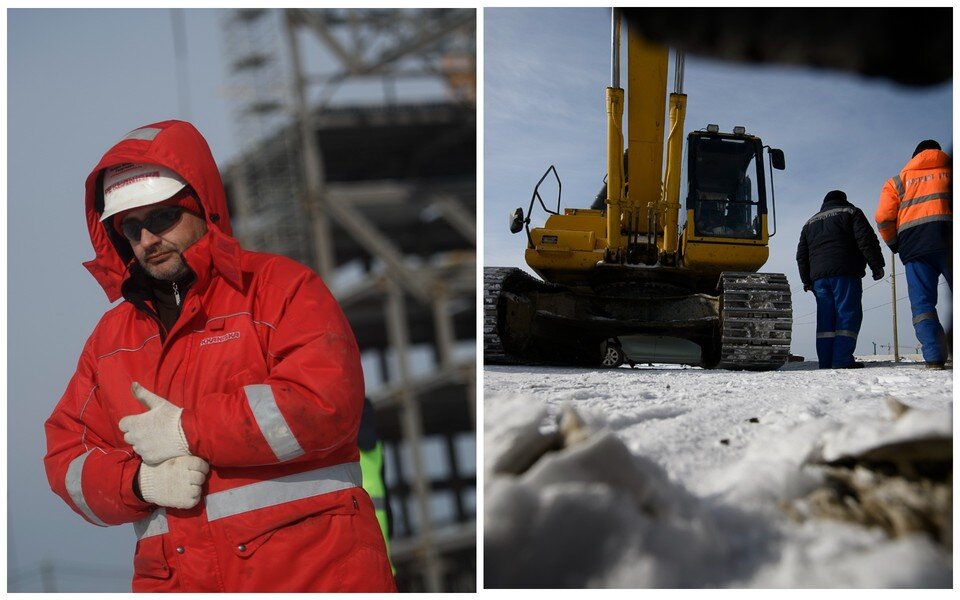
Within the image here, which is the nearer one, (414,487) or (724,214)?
(724,214)

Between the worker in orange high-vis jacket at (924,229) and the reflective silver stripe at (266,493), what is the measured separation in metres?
1.88

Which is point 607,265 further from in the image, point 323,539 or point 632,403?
point 323,539

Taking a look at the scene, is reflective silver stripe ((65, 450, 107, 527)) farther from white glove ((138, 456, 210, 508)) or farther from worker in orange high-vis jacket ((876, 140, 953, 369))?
worker in orange high-vis jacket ((876, 140, 953, 369))

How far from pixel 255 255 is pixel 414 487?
6.77 meters

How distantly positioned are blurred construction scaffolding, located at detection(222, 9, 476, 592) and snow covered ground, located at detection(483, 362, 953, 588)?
167cm

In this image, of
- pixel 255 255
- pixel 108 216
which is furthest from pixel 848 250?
pixel 108 216

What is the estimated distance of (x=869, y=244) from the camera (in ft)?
11.6

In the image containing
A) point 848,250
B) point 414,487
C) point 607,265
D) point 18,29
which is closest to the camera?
point 18,29

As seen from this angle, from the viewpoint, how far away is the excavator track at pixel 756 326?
4730mm

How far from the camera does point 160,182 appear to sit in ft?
6.80

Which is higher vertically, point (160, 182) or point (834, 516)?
point (160, 182)

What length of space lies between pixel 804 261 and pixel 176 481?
3.30m

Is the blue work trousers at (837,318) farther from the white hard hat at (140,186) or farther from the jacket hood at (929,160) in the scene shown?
the white hard hat at (140,186)

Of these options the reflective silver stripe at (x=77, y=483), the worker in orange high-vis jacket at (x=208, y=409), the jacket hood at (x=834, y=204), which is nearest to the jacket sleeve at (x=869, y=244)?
the jacket hood at (x=834, y=204)
